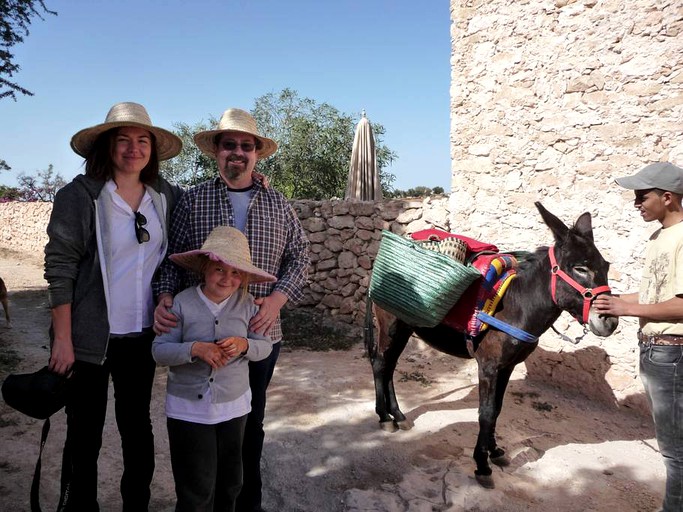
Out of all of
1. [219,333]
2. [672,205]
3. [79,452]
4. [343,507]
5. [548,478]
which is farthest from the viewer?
[548,478]

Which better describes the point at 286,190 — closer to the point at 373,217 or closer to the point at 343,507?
the point at 373,217

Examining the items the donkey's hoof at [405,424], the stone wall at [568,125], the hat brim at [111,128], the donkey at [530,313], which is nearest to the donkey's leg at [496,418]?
the donkey at [530,313]

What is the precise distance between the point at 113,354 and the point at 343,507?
169 cm

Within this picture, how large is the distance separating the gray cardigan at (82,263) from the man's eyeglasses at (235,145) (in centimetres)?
64

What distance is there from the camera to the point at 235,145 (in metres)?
2.34

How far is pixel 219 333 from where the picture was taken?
6.51ft

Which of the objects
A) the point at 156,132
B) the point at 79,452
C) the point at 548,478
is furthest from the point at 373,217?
the point at 79,452

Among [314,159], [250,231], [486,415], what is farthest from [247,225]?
[314,159]

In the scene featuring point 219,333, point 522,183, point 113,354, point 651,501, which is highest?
point 522,183

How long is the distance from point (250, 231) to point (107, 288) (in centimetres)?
72

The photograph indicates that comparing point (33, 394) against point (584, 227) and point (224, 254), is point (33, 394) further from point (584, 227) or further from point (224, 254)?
point (584, 227)

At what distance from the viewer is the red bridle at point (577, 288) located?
2.69 m

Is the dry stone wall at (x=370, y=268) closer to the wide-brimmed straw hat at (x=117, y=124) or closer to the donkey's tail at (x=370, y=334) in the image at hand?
the donkey's tail at (x=370, y=334)

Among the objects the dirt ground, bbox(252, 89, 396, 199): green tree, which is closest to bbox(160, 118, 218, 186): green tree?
bbox(252, 89, 396, 199): green tree
